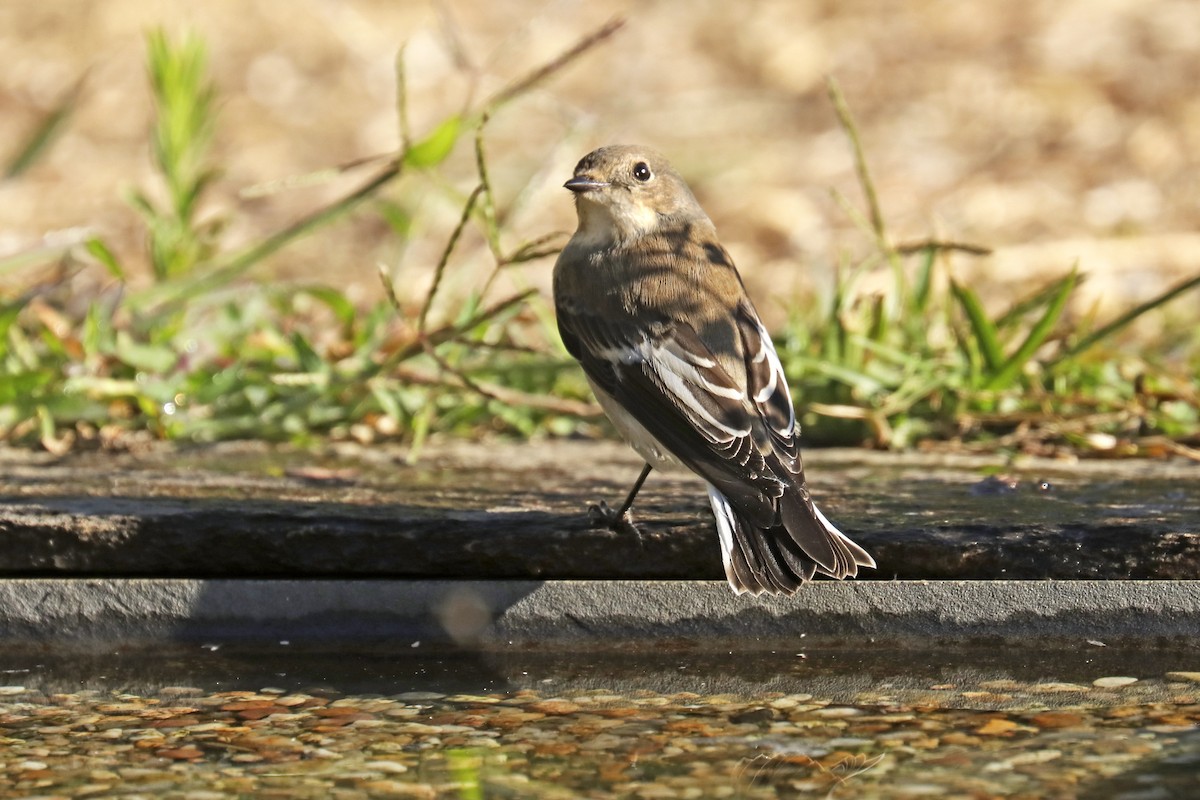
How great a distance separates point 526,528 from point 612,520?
0.17 meters

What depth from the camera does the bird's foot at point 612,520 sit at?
317 centimetres

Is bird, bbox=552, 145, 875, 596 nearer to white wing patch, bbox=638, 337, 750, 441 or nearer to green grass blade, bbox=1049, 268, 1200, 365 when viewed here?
white wing patch, bbox=638, 337, 750, 441

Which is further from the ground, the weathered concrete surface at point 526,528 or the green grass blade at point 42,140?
the green grass blade at point 42,140

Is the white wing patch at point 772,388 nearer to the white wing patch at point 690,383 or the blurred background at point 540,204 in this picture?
the white wing patch at point 690,383

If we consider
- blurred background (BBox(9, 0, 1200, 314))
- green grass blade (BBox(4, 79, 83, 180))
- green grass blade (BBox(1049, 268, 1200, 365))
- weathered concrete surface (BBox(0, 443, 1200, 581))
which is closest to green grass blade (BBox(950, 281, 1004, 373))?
green grass blade (BBox(1049, 268, 1200, 365))

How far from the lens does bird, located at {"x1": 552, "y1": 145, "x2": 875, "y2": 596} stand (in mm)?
2977

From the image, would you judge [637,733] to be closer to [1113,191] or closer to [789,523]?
[789,523]

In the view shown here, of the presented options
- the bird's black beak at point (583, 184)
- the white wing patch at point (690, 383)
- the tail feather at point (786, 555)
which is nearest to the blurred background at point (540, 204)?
the bird's black beak at point (583, 184)

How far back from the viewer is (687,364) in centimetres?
349

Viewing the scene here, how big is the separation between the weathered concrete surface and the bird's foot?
18mm

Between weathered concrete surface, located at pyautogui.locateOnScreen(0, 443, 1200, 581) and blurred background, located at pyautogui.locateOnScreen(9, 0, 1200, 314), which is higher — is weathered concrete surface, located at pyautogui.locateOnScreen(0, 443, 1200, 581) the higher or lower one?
the lower one

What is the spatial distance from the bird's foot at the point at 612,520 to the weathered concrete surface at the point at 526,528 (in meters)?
0.02

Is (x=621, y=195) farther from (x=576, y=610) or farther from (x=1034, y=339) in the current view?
(x=576, y=610)

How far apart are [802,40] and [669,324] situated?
5.76 metres
